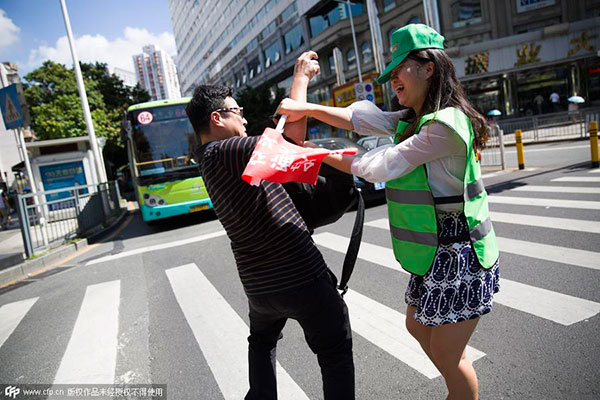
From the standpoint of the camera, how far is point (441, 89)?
1695 mm

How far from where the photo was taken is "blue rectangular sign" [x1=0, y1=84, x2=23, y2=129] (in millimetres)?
10359

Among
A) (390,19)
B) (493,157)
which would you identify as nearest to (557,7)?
(390,19)

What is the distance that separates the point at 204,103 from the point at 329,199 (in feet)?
2.42

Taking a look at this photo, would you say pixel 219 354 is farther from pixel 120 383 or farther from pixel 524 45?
pixel 524 45

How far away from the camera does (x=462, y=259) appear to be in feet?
5.70

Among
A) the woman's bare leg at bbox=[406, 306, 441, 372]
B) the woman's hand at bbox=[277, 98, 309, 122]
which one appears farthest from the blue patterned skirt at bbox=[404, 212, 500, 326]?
the woman's hand at bbox=[277, 98, 309, 122]

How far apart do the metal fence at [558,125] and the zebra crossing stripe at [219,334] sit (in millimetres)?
16759

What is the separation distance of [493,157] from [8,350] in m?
13.0

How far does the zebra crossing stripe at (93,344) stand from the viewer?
3.27 meters

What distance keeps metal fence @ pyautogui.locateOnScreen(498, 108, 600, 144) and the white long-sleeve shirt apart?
17612 mm

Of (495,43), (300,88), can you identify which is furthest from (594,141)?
(495,43)

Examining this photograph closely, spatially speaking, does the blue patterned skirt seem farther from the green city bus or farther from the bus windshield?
the bus windshield

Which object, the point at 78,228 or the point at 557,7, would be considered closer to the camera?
the point at 78,228

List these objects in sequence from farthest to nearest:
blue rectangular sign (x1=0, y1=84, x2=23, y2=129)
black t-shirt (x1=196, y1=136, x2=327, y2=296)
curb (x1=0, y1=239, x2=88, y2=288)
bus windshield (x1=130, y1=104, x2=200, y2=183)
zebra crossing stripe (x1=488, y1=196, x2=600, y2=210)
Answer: blue rectangular sign (x1=0, y1=84, x2=23, y2=129), bus windshield (x1=130, y1=104, x2=200, y2=183), curb (x1=0, y1=239, x2=88, y2=288), zebra crossing stripe (x1=488, y1=196, x2=600, y2=210), black t-shirt (x1=196, y1=136, x2=327, y2=296)
